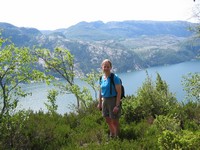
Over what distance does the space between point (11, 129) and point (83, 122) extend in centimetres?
278

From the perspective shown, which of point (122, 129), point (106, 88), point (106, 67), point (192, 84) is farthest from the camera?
point (192, 84)

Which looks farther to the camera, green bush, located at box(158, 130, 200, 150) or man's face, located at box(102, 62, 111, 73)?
man's face, located at box(102, 62, 111, 73)

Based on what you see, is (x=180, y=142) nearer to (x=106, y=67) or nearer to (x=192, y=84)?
(x=106, y=67)

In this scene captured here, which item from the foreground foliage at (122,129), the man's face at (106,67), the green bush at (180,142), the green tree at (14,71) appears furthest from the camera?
the green tree at (14,71)

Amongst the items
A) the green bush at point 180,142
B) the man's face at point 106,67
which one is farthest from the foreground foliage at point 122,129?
the man's face at point 106,67

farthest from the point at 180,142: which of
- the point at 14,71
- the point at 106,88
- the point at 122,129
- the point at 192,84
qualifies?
the point at 192,84

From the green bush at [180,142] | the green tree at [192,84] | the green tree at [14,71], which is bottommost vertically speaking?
the green tree at [192,84]

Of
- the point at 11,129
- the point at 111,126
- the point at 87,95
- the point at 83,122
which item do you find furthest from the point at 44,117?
the point at 87,95

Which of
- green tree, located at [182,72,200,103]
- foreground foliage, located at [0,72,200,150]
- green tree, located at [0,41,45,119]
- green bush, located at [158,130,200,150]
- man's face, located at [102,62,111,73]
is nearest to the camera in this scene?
green bush, located at [158,130,200,150]

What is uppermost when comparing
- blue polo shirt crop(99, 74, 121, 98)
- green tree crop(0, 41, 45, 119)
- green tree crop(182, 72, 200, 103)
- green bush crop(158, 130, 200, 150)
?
green tree crop(0, 41, 45, 119)

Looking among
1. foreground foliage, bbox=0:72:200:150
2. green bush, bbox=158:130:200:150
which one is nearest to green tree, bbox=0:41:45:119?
foreground foliage, bbox=0:72:200:150

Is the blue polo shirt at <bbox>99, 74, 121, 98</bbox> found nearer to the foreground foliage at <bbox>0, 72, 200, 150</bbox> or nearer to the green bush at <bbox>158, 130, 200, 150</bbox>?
the foreground foliage at <bbox>0, 72, 200, 150</bbox>

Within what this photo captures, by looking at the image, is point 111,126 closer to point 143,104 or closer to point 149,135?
point 149,135

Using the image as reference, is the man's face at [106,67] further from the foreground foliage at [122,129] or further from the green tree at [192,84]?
the green tree at [192,84]
